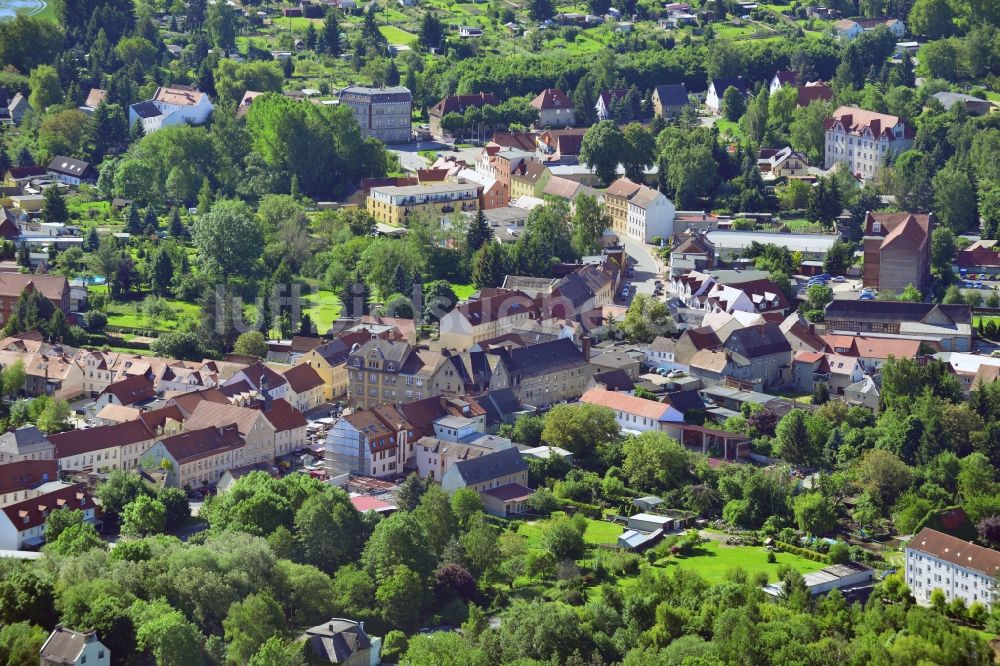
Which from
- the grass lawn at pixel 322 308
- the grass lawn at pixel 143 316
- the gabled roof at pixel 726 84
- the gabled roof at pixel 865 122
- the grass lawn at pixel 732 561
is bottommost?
the grass lawn at pixel 143 316

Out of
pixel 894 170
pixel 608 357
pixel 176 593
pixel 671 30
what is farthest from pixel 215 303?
pixel 671 30

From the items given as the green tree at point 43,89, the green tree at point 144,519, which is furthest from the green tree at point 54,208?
the green tree at point 144,519

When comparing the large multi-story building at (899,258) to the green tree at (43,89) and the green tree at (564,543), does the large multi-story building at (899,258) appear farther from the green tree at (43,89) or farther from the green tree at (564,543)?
the green tree at (43,89)

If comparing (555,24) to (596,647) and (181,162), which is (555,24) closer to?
(181,162)

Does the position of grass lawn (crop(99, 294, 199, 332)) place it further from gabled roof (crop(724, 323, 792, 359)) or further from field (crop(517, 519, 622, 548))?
field (crop(517, 519, 622, 548))

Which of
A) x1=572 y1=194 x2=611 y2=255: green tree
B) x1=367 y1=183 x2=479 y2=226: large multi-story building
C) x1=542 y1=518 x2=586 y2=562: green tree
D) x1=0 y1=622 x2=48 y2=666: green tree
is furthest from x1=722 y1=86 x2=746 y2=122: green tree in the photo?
x1=0 y1=622 x2=48 y2=666: green tree

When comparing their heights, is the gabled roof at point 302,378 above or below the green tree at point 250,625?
→ below
